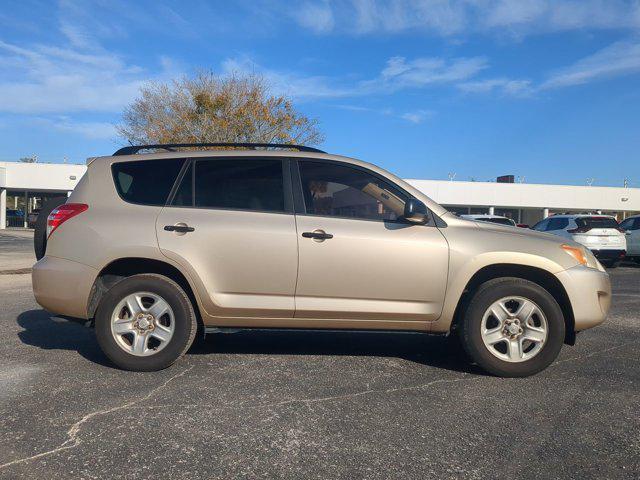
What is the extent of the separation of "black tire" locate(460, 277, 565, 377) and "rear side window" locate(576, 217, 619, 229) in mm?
11461

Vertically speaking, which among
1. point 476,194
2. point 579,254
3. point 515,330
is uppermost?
point 476,194

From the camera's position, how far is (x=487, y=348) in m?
4.46

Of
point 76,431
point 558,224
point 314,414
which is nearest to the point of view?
point 76,431

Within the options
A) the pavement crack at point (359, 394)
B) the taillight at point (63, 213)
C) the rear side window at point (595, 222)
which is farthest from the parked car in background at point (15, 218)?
the pavement crack at point (359, 394)

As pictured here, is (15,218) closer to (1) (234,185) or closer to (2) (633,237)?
(2) (633,237)

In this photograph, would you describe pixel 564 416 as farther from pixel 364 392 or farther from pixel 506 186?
pixel 506 186

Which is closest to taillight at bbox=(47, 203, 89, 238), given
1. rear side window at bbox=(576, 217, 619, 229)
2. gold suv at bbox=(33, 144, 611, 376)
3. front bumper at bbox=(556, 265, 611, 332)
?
gold suv at bbox=(33, 144, 611, 376)

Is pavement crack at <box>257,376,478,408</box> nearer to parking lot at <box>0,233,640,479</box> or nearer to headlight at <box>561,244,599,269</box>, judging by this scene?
parking lot at <box>0,233,640,479</box>

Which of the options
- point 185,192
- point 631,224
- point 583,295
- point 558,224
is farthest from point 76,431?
point 631,224

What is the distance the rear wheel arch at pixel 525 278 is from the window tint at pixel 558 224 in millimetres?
11482

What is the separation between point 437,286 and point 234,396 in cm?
184

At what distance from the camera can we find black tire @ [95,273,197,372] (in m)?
4.48

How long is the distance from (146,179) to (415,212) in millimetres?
2336

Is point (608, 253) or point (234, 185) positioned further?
point (608, 253)
